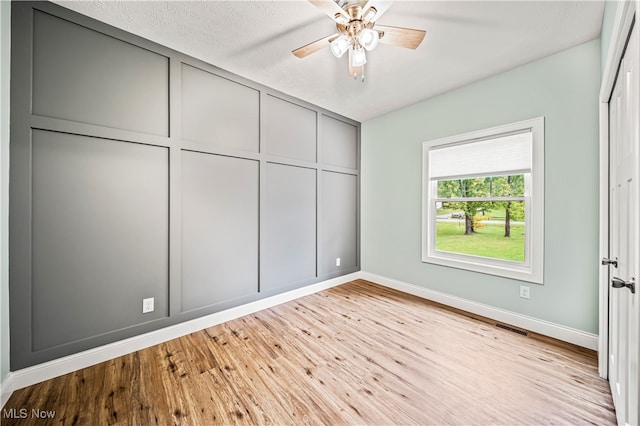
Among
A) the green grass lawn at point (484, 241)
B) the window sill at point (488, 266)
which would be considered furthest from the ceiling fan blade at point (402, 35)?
the window sill at point (488, 266)

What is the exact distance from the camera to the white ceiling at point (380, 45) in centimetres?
178

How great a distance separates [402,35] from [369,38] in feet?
0.86

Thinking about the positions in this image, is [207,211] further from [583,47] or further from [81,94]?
[583,47]

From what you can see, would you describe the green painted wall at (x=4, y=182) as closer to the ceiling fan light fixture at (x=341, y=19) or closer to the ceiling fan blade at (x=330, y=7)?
the ceiling fan blade at (x=330, y=7)

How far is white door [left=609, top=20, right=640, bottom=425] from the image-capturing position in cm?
Result: 106

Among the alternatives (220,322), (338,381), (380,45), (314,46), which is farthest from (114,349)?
(380,45)

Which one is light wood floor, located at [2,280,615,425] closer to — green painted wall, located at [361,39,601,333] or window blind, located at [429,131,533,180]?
green painted wall, located at [361,39,601,333]

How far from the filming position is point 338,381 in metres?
1.71

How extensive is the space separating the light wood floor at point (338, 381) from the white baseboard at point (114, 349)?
6 cm

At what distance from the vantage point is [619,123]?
142 centimetres

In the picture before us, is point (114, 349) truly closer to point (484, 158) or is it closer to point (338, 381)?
point (338, 381)

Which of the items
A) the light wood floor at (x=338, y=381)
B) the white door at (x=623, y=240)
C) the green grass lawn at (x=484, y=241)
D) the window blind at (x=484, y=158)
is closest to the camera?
the white door at (x=623, y=240)

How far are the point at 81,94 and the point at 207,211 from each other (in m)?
1.30

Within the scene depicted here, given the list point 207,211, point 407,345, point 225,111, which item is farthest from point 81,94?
point 407,345
